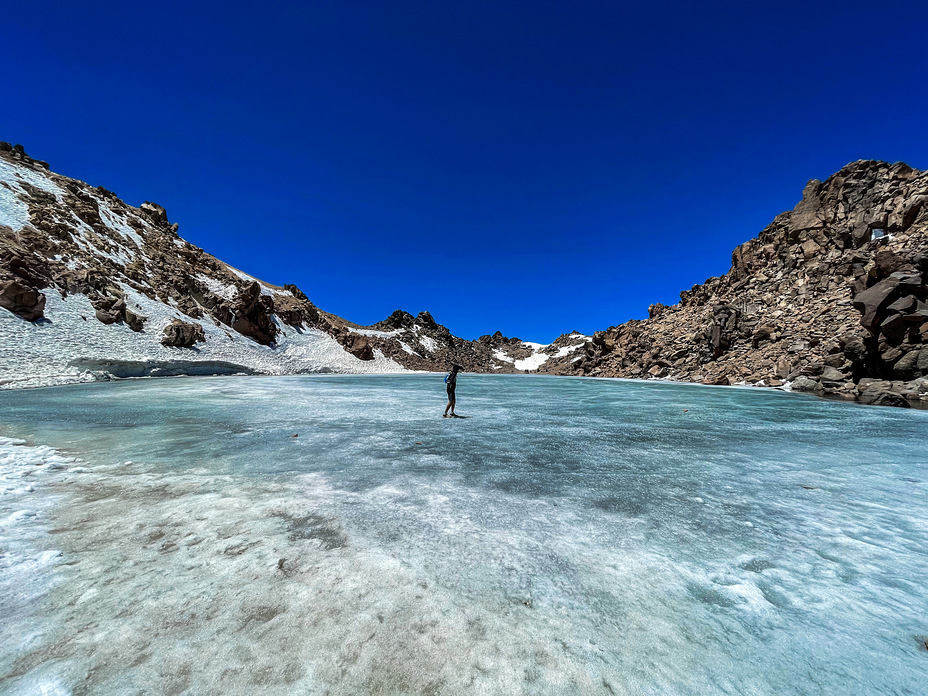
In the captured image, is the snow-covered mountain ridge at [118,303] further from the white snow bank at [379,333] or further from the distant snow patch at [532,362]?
the distant snow patch at [532,362]

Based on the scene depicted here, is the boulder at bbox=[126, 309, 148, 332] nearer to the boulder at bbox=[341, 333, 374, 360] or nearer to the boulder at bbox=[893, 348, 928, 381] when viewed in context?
the boulder at bbox=[341, 333, 374, 360]

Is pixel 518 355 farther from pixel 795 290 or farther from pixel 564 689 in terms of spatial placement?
pixel 564 689

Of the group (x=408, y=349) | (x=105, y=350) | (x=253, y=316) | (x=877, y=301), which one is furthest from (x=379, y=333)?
(x=877, y=301)

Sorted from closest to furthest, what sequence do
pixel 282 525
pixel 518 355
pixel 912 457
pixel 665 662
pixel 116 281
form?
pixel 665 662 < pixel 282 525 < pixel 912 457 < pixel 116 281 < pixel 518 355

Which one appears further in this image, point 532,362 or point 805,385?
point 532,362

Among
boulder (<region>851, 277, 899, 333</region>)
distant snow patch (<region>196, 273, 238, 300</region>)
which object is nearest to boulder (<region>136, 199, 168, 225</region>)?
distant snow patch (<region>196, 273, 238, 300</region>)

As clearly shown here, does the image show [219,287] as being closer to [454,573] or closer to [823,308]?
[454,573]

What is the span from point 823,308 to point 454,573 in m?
45.4

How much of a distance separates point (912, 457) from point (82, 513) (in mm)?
12609

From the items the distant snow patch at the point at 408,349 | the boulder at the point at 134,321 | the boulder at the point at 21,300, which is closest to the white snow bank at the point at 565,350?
the distant snow patch at the point at 408,349

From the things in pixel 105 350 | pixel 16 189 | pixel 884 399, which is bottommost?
pixel 884 399

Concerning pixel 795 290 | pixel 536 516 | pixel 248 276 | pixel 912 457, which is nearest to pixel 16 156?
pixel 248 276

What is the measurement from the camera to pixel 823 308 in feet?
111

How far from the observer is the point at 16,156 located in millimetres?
37969
